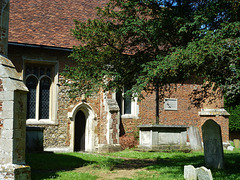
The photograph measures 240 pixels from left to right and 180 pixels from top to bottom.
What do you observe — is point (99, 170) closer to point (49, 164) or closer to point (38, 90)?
point (49, 164)

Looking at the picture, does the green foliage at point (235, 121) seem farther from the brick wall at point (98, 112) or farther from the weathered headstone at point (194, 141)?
the weathered headstone at point (194, 141)

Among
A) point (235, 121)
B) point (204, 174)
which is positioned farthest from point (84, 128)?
point (235, 121)

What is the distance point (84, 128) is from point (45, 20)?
624 cm

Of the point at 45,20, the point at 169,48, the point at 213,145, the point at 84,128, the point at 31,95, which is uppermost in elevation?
the point at 45,20

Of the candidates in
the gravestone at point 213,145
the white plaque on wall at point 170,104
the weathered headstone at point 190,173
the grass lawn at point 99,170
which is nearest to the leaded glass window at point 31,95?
the grass lawn at point 99,170

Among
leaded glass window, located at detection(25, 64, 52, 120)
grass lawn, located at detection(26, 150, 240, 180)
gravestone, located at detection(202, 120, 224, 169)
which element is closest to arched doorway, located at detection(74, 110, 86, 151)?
leaded glass window, located at detection(25, 64, 52, 120)

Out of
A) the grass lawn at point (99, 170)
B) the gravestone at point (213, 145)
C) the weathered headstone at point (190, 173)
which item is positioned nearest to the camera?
the weathered headstone at point (190, 173)

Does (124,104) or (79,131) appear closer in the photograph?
(79,131)

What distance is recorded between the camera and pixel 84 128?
58.1ft

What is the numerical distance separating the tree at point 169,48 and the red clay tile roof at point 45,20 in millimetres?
5383

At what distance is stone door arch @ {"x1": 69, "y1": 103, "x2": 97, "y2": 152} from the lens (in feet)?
56.5

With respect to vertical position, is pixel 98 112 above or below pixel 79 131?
above

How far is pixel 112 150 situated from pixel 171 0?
879cm

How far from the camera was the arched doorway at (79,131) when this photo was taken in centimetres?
1750
